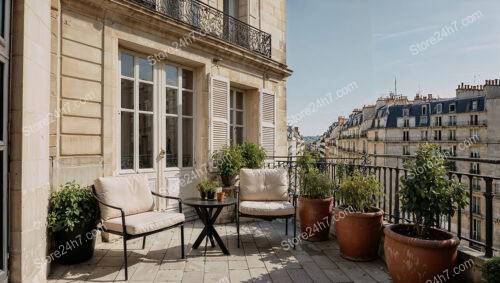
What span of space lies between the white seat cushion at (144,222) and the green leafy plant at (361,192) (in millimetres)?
1932

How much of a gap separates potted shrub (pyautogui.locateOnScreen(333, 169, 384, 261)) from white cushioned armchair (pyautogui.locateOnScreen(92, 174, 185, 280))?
1847mm

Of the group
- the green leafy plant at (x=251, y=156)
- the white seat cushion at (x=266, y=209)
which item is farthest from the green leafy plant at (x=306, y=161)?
the green leafy plant at (x=251, y=156)

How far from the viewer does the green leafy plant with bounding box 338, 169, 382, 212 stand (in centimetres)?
338

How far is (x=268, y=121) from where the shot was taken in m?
7.01

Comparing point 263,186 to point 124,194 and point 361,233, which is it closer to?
point 361,233

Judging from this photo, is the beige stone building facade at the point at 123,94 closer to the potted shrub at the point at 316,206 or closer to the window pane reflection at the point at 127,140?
the window pane reflection at the point at 127,140

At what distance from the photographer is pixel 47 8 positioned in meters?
3.07

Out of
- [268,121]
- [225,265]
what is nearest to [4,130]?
[225,265]

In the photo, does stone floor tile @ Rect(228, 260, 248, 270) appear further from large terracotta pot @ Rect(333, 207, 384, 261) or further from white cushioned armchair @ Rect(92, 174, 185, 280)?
large terracotta pot @ Rect(333, 207, 384, 261)

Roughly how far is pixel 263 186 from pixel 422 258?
2.41 metres

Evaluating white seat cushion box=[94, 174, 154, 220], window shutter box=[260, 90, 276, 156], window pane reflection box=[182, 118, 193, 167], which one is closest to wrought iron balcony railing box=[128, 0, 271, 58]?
window shutter box=[260, 90, 276, 156]

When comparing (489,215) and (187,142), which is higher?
(187,142)

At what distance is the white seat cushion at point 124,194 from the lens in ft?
10.8

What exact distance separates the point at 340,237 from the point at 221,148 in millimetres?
2906
